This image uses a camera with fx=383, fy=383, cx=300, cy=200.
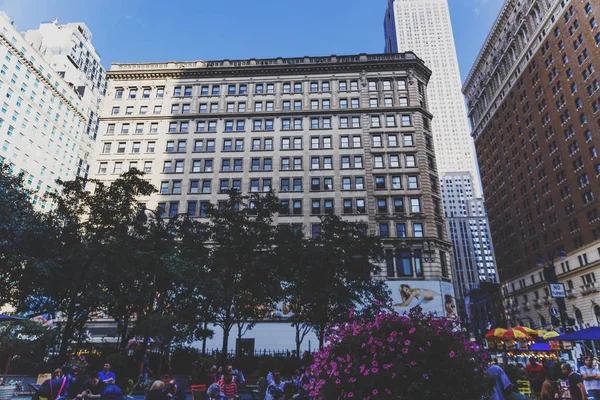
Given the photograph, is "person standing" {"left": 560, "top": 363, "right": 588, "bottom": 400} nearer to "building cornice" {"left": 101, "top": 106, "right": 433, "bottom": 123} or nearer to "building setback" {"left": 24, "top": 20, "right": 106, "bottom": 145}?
"building cornice" {"left": 101, "top": 106, "right": 433, "bottom": 123}

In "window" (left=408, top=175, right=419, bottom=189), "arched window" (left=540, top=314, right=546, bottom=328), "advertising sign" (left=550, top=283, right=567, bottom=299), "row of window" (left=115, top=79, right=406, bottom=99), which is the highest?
"row of window" (left=115, top=79, right=406, bottom=99)

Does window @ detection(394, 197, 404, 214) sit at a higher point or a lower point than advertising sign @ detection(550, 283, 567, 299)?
higher

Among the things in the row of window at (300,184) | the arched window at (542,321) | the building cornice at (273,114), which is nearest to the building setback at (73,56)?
the building cornice at (273,114)

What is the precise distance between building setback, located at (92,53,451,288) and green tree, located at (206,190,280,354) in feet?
59.8

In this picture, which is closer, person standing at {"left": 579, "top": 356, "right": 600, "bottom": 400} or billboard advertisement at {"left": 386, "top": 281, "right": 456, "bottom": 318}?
person standing at {"left": 579, "top": 356, "right": 600, "bottom": 400}

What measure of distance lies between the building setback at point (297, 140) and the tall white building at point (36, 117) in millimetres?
26361

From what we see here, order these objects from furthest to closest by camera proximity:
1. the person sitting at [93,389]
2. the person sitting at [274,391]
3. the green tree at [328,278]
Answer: the green tree at [328,278] → the person sitting at [274,391] → the person sitting at [93,389]

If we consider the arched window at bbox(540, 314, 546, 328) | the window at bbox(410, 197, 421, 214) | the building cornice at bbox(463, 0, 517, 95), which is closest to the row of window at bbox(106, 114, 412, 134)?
the window at bbox(410, 197, 421, 214)

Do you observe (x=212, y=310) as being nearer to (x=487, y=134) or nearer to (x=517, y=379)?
(x=517, y=379)

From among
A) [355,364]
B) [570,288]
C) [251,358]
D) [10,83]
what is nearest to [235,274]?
[251,358]

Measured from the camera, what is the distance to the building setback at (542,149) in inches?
2336

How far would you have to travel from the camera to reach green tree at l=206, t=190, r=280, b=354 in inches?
927

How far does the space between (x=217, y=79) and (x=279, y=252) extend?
38.3 metres

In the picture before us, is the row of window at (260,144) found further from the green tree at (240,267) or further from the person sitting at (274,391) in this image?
the person sitting at (274,391)
